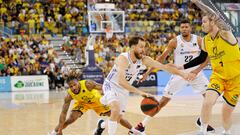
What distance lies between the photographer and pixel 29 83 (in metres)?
23.8

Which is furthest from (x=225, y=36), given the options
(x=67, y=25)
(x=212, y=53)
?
(x=67, y=25)

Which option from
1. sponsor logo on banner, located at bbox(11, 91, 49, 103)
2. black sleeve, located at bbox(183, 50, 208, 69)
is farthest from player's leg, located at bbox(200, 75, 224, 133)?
sponsor logo on banner, located at bbox(11, 91, 49, 103)

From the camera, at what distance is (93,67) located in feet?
77.5

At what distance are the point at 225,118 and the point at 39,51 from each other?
63.0 feet

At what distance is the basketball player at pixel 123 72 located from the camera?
7.06m

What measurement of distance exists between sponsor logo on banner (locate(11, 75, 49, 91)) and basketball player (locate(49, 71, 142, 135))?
15.9 metres

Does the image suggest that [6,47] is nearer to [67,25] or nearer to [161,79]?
[67,25]

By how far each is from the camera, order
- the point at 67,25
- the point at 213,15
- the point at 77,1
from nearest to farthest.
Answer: the point at 213,15, the point at 67,25, the point at 77,1

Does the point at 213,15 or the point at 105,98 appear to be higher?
the point at 213,15

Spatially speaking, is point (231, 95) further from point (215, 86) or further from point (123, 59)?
point (123, 59)

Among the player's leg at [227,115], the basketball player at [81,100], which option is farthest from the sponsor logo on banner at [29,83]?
the player's leg at [227,115]

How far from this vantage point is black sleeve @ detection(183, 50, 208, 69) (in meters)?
8.32

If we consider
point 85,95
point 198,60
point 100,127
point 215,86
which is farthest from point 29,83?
point 215,86

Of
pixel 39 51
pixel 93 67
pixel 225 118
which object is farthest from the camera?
pixel 39 51
